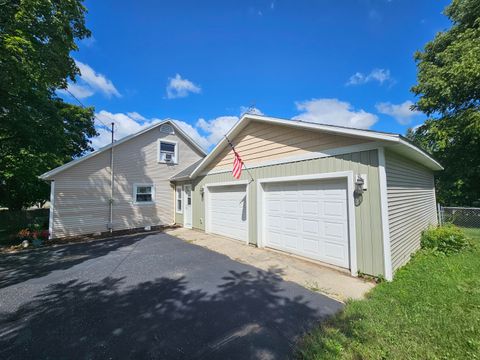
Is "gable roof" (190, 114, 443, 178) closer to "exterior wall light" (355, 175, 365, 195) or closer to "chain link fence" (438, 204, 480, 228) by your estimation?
"exterior wall light" (355, 175, 365, 195)

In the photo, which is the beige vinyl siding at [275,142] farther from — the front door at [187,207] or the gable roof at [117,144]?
the gable roof at [117,144]

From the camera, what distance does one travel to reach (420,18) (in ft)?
31.8

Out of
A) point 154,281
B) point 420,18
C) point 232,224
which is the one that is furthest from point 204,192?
point 420,18

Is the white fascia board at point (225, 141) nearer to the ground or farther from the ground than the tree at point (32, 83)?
nearer to the ground

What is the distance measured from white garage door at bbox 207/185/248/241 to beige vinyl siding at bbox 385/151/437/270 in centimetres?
460

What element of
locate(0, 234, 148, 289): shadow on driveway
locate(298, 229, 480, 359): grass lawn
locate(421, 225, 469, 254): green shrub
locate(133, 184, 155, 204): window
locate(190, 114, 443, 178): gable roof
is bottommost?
locate(0, 234, 148, 289): shadow on driveway

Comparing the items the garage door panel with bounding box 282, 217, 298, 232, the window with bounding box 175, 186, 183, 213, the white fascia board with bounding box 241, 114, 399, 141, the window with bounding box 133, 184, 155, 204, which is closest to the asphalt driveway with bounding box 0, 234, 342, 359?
the garage door panel with bounding box 282, 217, 298, 232

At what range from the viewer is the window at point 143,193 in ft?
40.4

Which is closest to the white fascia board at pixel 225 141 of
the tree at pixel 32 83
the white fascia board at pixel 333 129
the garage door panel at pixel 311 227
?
the white fascia board at pixel 333 129

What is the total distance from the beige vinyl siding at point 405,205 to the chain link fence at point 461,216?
2.07 m

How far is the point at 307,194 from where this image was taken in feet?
20.3

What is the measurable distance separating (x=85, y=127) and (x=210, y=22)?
16.5 meters

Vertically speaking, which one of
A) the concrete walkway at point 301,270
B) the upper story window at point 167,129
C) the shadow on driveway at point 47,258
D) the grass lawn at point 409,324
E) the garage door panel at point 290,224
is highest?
the upper story window at point 167,129

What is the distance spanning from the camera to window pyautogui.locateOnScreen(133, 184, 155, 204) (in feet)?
40.4
